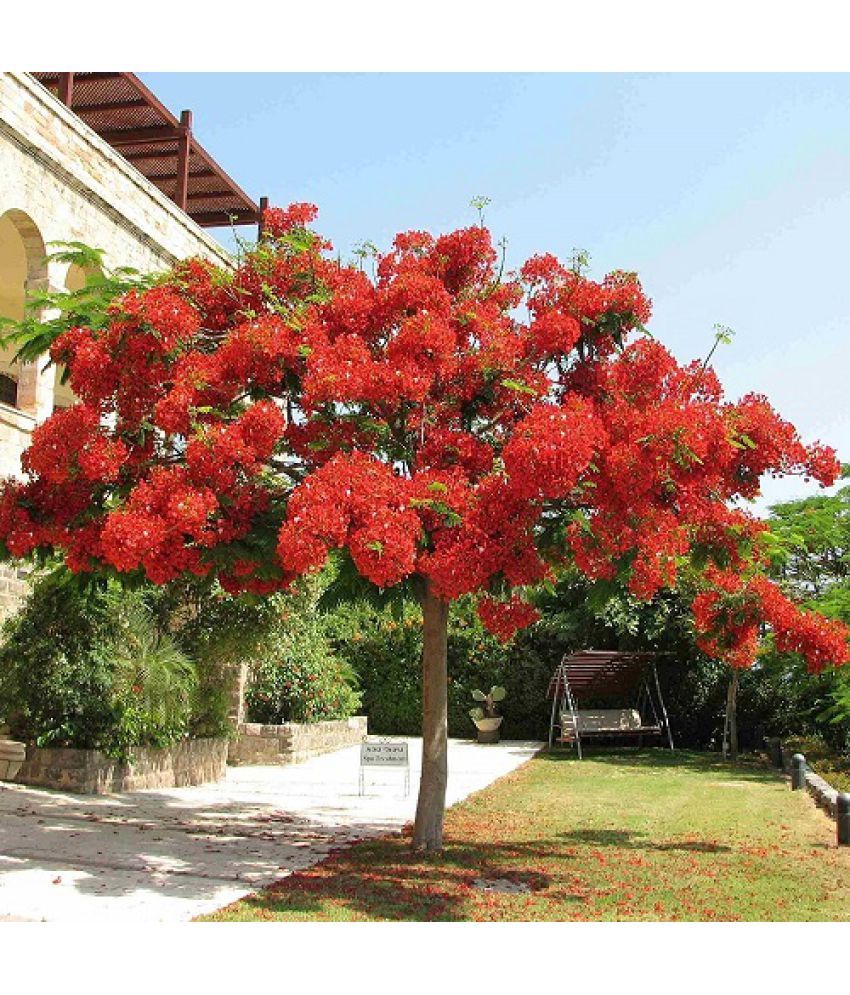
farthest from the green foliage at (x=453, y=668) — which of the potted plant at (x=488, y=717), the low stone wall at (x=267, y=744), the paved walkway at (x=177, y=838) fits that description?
the paved walkway at (x=177, y=838)

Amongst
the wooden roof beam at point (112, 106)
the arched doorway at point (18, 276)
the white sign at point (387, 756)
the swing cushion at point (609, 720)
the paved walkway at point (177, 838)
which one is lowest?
the paved walkway at point (177, 838)

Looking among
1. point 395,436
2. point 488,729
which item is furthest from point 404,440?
point 488,729

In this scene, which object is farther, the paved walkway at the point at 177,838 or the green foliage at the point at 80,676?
the green foliage at the point at 80,676

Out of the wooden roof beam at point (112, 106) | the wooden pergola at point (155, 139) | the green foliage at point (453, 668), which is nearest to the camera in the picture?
the wooden pergola at point (155, 139)

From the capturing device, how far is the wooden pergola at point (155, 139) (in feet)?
53.2

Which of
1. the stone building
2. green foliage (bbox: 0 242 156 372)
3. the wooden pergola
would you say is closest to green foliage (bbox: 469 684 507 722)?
the stone building

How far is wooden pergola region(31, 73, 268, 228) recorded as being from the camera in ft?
53.2

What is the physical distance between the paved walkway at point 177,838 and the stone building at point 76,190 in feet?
10.8

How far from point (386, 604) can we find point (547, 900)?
273 cm

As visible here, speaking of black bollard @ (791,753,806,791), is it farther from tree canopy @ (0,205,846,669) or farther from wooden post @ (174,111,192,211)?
wooden post @ (174,111,192,211)

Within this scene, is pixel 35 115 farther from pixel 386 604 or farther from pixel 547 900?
pixel 547 900

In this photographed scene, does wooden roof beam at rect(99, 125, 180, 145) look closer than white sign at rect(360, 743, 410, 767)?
No

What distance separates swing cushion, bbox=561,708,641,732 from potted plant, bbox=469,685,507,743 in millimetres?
1831

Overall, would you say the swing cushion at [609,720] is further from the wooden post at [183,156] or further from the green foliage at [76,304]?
the green foliage at [76,304]
